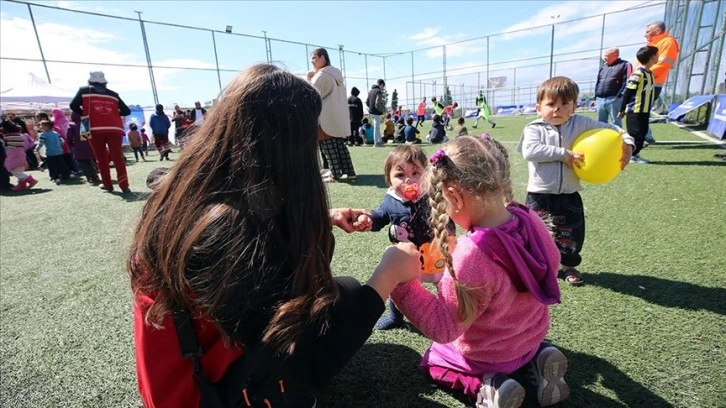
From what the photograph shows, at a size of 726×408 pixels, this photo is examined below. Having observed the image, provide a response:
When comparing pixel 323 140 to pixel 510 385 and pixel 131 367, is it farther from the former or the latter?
pixel 510 385

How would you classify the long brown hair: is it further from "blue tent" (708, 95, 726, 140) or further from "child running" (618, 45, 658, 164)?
"blue tent" (708, 95, 726, 140)

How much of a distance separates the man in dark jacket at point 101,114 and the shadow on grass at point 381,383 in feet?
19.6

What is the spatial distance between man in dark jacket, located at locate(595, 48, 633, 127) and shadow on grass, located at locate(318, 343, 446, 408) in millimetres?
6510

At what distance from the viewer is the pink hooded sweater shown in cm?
135

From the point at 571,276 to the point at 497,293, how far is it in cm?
143

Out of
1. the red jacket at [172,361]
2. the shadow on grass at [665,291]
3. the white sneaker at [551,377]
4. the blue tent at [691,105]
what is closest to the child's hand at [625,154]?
the shadow on grass at [665,291]

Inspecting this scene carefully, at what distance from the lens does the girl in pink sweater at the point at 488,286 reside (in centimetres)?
135

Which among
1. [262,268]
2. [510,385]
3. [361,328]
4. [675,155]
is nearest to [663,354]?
[510,385]

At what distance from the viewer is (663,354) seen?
1.82 meters

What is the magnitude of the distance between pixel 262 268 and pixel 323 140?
506 centimetres

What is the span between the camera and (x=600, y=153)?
88.7 inches

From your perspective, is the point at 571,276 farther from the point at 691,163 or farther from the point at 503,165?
the point at 691,163

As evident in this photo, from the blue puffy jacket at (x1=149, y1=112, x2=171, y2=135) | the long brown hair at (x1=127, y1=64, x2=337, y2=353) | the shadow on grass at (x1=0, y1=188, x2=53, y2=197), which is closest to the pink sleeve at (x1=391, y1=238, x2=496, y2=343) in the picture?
the long brown hair at (x1=127, y1=64, x2=337, y2=353)

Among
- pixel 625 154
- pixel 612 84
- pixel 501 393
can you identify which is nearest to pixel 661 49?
pixel 612 84
